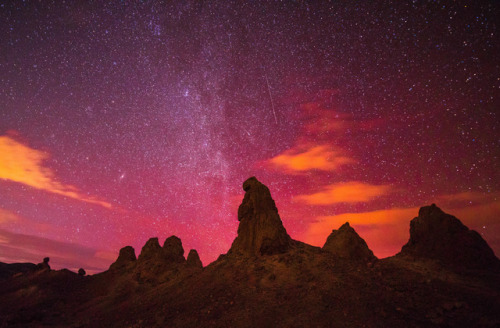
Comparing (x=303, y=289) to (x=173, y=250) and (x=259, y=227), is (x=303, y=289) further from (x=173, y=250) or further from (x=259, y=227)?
(x=173, y=250)

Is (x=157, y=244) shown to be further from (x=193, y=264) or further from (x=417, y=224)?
(x=417, y=224)

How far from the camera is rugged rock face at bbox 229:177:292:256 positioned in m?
28.7

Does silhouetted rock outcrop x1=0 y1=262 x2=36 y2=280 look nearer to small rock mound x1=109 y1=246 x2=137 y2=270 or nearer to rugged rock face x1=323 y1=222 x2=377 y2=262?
small rock mound x1=109 y1=246 x2=137 y2=270

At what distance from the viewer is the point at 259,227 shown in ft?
99.1

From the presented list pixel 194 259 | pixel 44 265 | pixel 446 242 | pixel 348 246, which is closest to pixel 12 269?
pixel 44 265

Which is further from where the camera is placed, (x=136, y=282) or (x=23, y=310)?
(x=136, y=282)

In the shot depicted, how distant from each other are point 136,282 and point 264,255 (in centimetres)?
2479

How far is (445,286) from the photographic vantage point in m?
18.9

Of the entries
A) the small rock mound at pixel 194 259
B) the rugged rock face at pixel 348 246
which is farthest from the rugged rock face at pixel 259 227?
the small rock mound at pixel 194 259

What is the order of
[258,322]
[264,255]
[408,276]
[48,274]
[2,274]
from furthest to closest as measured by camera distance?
[2,274], [48,274], [264,255], [408,276], [258,322]

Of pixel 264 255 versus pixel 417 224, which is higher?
pixel 417 224

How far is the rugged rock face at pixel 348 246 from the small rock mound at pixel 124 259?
1500 inches

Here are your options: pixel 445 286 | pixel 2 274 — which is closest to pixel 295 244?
pixel 445 286

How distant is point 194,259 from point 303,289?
106 feet
